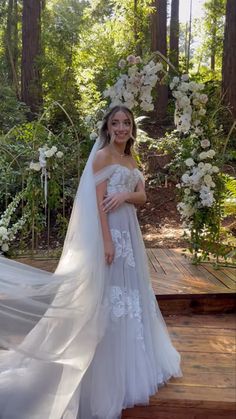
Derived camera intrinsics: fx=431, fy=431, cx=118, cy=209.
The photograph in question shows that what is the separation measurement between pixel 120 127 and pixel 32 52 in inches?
307

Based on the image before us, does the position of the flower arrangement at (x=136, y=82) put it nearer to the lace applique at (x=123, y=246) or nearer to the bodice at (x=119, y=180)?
the bodice at (x=119, y=180)

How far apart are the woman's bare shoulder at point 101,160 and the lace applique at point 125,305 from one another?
0.68m

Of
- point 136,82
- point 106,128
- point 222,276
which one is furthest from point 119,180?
point 222,276

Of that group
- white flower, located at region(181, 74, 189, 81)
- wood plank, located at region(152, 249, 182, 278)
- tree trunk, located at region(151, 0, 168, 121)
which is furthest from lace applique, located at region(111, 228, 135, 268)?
tree trunk, located at region(151, 0, 168, 121)

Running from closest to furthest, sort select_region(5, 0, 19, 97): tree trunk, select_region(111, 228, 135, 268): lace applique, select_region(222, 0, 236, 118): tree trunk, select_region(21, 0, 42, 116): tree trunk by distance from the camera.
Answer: select_region(111, 228, 135, 268): lace applique < select_region(222, 0, 236, 118): tree trunk < select_region(21, 0, 42, 116): tree trunk < select_region(5, 0, 19, 97): tree trunk

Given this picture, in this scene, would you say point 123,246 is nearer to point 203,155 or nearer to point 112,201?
point 112,201

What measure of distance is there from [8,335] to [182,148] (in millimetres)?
2866

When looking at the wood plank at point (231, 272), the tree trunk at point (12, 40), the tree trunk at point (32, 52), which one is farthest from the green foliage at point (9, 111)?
the tree trunk at point (12, 40)

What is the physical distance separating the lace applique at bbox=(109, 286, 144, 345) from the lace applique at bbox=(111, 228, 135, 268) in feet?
0.55

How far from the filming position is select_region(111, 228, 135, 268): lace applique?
2456mm

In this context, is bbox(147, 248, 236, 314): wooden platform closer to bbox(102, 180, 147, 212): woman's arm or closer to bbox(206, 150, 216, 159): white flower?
bbox(206, 150, 216, 159): white flower

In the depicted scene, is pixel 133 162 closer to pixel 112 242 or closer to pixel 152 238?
pixel 112 242

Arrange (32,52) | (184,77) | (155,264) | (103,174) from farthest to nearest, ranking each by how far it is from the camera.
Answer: (32,52)
(155,264)
(184,77)
(103,174)

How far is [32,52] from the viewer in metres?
9.40
